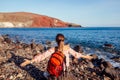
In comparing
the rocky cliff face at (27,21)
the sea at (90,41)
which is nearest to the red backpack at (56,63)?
the sea at (90,41)

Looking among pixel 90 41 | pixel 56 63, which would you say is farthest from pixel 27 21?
pixel 56 63

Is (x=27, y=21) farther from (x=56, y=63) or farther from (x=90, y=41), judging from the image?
(x=56, y=63)

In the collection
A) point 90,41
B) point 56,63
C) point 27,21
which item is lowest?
point 27,21

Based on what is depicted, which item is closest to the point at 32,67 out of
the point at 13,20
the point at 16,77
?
the point at 16,77

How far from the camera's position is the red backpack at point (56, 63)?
942 cm

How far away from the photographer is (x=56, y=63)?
9.42 meters

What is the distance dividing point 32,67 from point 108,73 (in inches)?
146

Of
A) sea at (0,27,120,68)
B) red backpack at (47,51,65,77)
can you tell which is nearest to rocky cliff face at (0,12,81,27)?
sea at (0,27,120,68)

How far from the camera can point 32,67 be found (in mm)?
12336

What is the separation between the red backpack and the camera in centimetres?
942

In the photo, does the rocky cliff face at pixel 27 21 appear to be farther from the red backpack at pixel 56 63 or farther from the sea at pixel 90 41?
the red backpack at pixel 56 63

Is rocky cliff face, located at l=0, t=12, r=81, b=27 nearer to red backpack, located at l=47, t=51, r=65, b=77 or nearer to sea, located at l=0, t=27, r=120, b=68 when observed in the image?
sea, located at l=0, t=27, r=120, b=68

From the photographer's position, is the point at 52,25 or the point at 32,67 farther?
the point at 52,25

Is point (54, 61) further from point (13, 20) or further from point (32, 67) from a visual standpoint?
point (13, 20)
